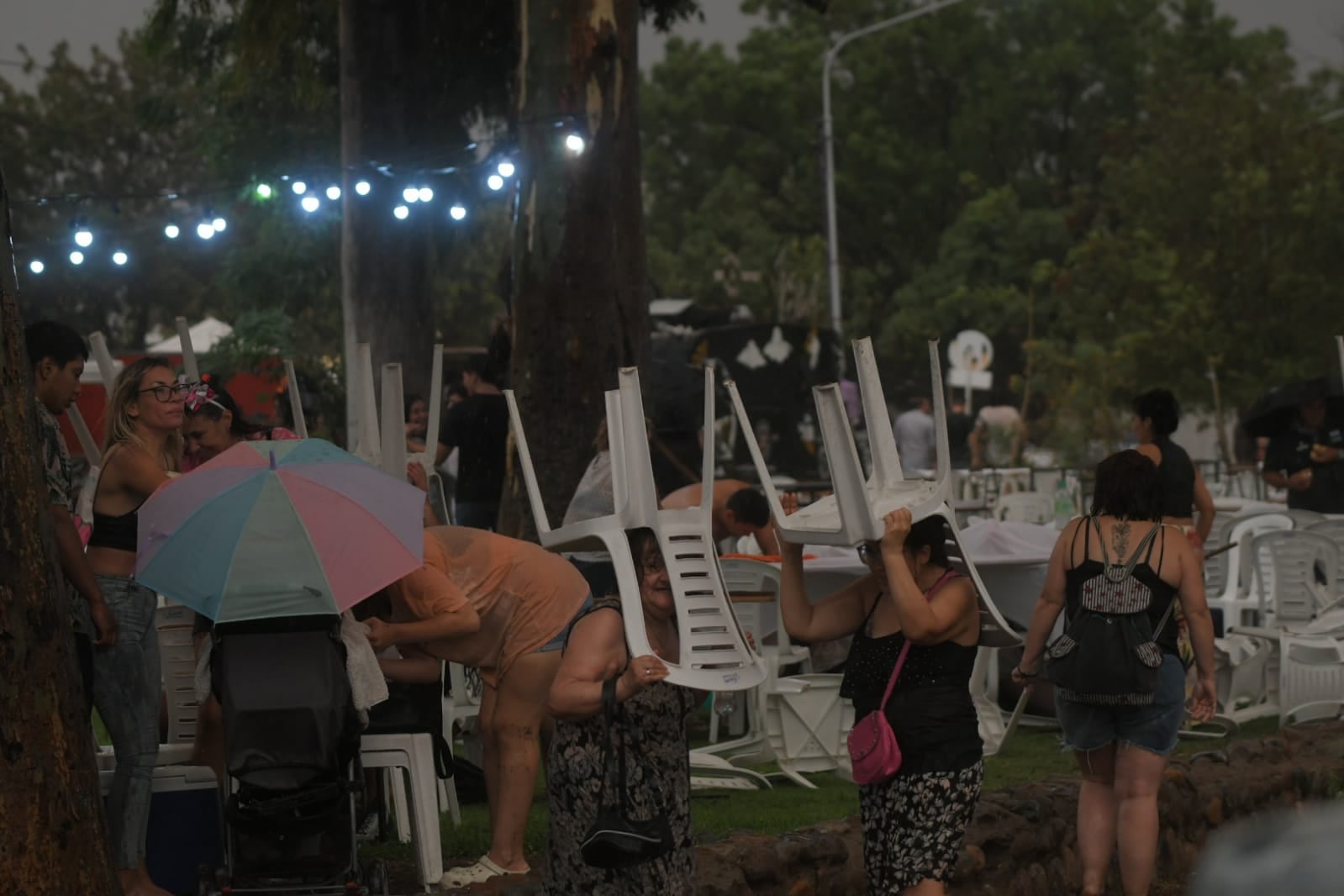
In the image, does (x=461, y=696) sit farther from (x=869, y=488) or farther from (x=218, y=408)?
(x=869, y=488)

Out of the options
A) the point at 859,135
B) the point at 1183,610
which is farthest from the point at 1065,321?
the point at 1183,610

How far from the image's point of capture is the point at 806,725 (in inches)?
346

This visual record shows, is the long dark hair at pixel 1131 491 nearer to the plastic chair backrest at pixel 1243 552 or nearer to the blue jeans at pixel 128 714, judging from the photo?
the blue jeans at pixel 128 714

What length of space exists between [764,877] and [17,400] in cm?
282

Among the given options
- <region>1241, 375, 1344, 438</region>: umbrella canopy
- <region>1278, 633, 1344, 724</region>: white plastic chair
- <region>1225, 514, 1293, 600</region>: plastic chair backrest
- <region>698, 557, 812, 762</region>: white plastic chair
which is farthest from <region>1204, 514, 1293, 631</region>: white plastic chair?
<region>698, 557, 812, 762</region>: white plastic chair

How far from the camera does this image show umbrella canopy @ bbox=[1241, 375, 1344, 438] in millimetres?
13312

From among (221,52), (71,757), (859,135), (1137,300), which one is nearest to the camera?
(71,757)

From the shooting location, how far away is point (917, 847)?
216 inches

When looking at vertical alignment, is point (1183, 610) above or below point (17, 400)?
below

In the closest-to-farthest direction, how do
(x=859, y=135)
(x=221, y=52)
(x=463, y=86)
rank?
(x=463, y=86)
(x=221, y=52)
(x=859, y=135)

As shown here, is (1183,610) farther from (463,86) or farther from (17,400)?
(463,86)

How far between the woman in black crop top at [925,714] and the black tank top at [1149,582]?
119cm

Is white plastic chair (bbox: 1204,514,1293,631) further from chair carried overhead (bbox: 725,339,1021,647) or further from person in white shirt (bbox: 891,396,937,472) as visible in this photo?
person in white shirt (bbox: 891,396,937,472)

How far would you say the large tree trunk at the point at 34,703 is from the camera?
4.84 metres
